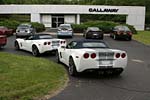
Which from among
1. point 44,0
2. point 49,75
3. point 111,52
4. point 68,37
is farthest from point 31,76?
point 44,0

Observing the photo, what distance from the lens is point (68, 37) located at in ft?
113

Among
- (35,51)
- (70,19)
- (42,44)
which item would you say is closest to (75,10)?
(70,19)

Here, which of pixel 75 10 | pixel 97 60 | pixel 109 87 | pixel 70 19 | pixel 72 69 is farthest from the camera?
pixel 70 19

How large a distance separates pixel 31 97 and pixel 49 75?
302cm

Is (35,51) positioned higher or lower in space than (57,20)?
lower

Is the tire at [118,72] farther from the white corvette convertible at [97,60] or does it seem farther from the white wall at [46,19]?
the white wall at [46,19]

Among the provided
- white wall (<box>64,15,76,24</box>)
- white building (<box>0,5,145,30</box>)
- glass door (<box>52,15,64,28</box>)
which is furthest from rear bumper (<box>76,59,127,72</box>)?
glass door (<box>52,15,64,28</box>)

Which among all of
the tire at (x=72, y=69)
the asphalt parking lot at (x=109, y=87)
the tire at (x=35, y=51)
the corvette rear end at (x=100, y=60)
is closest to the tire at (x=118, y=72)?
the asphalt parking lot at (x=109, y=87)

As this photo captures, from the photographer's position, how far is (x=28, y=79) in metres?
10.1

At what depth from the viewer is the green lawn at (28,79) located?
8.34m

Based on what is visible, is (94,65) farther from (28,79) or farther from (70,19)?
(70,19)

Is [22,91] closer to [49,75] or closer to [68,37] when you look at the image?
[49,75]

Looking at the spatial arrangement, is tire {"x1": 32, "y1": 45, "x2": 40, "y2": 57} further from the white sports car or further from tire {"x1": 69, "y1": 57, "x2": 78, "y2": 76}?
tire {"x1": 69, "y1": 57, "x2": 78, "y2": 76}

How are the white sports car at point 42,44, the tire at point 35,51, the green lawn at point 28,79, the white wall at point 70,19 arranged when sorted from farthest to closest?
the white wall at point 70,19, the tire at point 35,51, the white sports car at point 42,44, the green lawn at point 28,79
